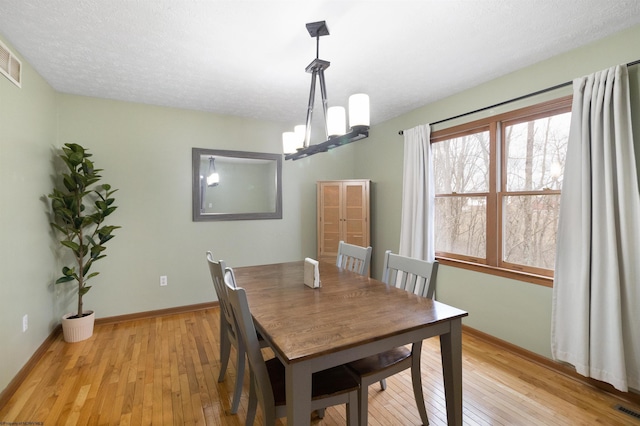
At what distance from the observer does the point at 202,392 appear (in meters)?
2.05

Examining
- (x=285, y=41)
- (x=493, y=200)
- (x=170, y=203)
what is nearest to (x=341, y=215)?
(x=493, y=200)

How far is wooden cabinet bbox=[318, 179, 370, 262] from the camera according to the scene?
3984 mm

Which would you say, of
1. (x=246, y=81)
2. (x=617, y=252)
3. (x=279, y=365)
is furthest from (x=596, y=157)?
(x=246, y=81)

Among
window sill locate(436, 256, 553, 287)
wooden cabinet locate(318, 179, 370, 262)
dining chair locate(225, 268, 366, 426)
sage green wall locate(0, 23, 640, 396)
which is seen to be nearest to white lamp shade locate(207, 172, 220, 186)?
sage green wall locate(0, 23, 640, 396)

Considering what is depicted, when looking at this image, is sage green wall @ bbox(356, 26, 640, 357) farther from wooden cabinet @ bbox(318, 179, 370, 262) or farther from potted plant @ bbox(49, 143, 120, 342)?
potted plant @ bbox(49, 143, 120, 342)

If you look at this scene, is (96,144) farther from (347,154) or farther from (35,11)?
(347,154)

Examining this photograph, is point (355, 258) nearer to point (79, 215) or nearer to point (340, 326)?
point (340, 326)

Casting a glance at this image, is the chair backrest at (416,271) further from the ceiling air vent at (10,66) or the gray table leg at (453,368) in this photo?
the ceiling air vent at (10,66)

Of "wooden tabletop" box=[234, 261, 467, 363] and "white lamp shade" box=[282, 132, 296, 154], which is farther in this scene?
"white lamp shade" box=[282, 132, 296, 154]

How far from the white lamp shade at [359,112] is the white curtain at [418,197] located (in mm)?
1853

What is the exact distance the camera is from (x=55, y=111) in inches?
117

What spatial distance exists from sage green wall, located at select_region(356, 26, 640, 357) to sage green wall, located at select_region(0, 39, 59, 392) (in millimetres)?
3102

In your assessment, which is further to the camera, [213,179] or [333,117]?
[213,179]

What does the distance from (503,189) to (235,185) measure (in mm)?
2997
